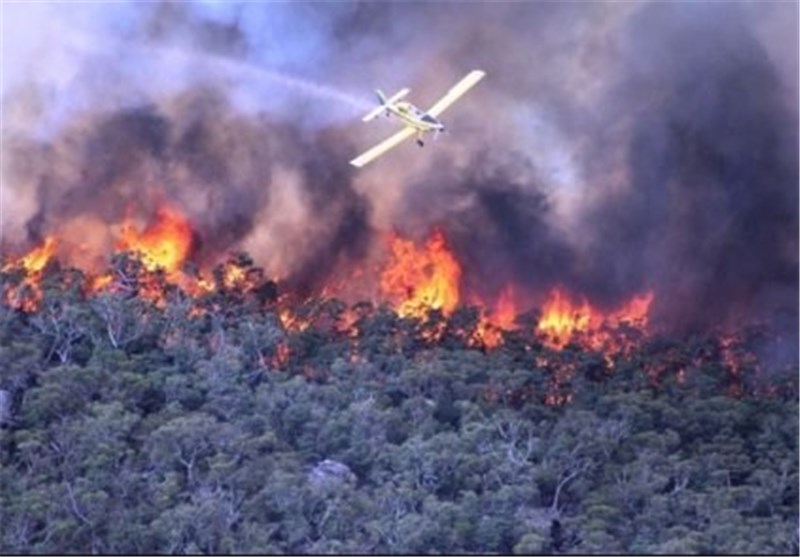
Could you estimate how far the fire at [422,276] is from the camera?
1601 inches

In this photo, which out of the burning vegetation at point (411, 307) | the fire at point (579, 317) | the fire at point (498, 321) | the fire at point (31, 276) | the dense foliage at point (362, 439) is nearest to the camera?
the dense foliage at point (362, 439)

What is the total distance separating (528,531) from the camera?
99.7 feet

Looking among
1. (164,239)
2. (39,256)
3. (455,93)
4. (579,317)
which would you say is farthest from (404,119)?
(39,256)

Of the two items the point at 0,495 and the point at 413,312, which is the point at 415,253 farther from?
the point at 0,495

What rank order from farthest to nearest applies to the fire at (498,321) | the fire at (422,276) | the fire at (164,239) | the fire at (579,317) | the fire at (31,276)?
1. the fire at (164,239)
2. the fire at (422,276)
3. the fire at (579,317)
4. the fire at (498,321)
5. the fire at (31,276)

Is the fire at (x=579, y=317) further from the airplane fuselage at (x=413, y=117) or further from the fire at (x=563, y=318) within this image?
the airplane fuselage at (x=413, y=117)

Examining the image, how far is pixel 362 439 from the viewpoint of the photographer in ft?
108

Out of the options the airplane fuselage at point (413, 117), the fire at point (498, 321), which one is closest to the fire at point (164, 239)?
the airplane fuselage at point (413, 117)

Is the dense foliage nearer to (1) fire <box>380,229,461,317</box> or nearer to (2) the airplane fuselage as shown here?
(1) fire <box>380,229,461,317</box>

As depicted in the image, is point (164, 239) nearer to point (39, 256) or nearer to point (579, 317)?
point (39, 256)

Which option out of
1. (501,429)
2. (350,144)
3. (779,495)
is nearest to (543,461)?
(501,429)

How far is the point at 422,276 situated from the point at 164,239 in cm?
517

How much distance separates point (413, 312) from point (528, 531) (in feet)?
31.2

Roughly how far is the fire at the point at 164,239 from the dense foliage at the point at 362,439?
3112mm
